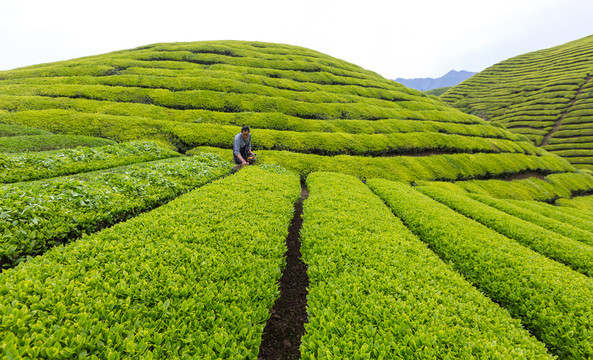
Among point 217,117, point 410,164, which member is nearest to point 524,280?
point 410,164

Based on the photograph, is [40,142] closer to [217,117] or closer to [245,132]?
[245,132]

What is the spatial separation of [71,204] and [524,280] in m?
13.8

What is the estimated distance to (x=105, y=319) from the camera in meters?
3.37

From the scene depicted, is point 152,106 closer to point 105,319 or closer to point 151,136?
point 151,136

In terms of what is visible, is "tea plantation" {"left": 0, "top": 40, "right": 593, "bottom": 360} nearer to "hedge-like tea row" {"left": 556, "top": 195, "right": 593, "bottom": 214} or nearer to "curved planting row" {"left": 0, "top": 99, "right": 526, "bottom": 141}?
"curved planting row" {"left": 0, "top": 99, "right": 526, "bottom": 141}

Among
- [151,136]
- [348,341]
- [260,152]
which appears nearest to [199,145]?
[151,136]

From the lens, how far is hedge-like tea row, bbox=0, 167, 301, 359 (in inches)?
115

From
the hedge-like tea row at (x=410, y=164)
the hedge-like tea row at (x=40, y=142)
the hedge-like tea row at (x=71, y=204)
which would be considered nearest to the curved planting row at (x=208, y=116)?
the hedge-like tea row at (x=40, y=142)

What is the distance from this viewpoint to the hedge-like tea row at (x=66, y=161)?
29.6 feet

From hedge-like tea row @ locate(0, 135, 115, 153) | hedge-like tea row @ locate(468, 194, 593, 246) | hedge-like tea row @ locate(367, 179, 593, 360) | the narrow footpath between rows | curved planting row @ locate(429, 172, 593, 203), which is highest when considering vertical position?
hedge-like tea row @ locate(0, 135, 115, 153)

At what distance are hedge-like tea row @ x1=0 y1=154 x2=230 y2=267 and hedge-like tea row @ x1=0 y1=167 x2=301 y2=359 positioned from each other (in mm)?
1205

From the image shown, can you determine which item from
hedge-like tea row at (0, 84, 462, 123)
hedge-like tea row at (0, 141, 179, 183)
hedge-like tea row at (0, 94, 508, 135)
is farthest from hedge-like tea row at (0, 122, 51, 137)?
hedge-like tea row at (0, 84, 462, 123)

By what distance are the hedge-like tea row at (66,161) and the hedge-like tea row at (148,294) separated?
710 cm

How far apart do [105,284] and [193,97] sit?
26.6 m
